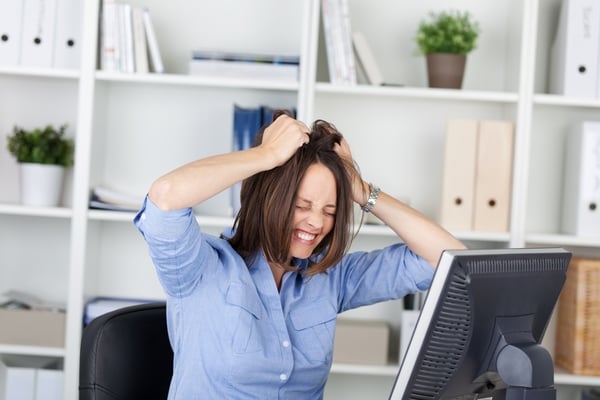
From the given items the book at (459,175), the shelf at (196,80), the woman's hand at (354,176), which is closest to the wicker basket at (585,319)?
the book at (459,175)

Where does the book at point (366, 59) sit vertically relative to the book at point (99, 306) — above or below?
above

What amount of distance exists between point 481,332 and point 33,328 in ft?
6.62

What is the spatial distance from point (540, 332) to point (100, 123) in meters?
2.02

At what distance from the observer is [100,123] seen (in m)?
3.07

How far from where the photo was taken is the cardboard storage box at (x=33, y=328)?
9.70 feet

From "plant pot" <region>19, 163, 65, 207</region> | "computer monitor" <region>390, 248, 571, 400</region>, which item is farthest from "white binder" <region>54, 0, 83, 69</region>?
"computer monitor" <region>390, 248, 571, 400</region>

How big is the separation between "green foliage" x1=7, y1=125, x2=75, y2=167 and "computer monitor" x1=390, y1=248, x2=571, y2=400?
2027 mm

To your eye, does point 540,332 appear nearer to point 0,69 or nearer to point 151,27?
point 151,27

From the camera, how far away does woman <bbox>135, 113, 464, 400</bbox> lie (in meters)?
1.61

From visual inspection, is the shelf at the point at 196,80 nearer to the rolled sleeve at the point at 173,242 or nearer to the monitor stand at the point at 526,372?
the rolled sleeve at the point at 173,242

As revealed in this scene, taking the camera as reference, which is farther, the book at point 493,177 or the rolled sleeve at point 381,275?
the book at point 493,177

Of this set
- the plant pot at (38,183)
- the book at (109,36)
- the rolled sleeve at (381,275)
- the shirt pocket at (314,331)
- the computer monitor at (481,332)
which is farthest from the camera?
the plant pot at (38,183)

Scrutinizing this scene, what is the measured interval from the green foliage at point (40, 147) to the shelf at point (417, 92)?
914 mm

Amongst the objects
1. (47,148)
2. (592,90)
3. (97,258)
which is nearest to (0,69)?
(47,148)
